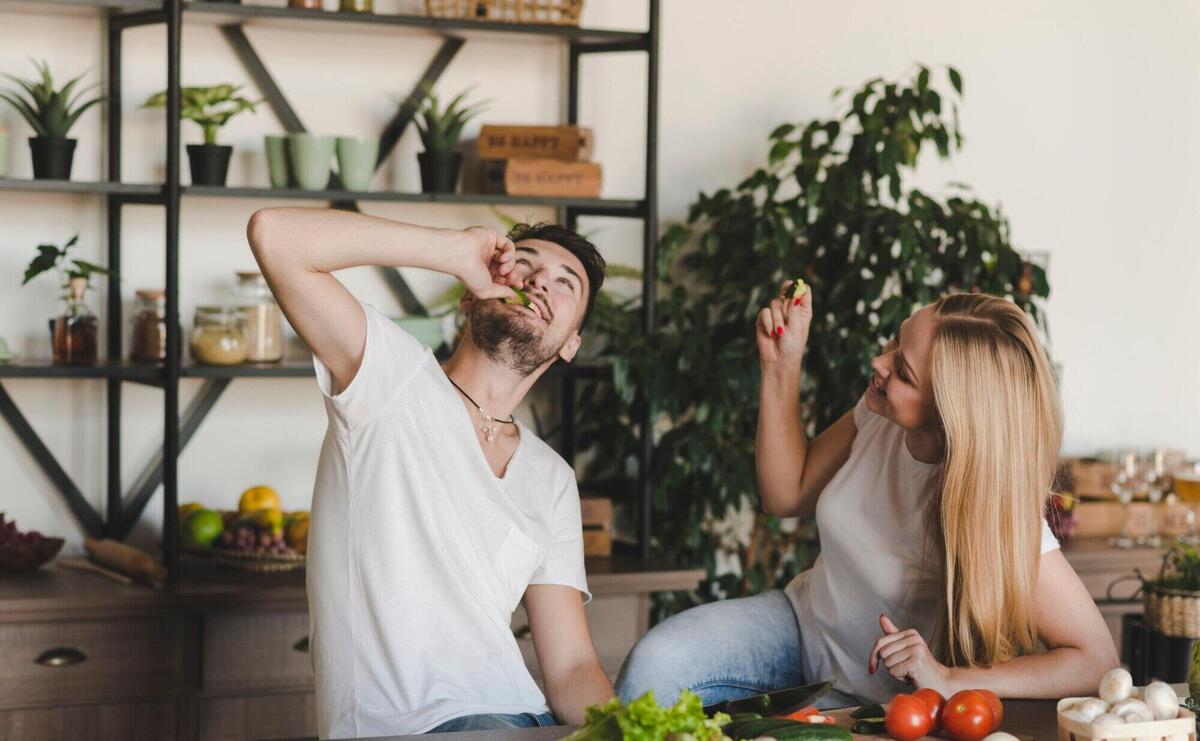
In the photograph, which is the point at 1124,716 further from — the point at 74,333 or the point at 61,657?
the point at 74,333

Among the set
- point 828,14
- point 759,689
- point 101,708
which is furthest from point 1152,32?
point 101,708

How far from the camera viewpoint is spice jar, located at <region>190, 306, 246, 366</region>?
3326 millimetres

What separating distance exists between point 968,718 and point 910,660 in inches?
7.7

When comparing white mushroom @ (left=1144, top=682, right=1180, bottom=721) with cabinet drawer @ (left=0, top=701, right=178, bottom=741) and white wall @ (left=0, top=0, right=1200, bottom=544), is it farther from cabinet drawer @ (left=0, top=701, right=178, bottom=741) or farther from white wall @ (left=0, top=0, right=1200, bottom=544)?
white wall @ (left=0, top=0, right=1200, bottom=544)

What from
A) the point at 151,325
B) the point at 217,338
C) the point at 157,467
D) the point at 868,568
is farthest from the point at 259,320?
the point at 868,568

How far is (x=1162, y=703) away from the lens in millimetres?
1714

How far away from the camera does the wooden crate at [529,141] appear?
11.6 ft

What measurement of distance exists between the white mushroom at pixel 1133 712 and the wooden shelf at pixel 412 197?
206 centimetres

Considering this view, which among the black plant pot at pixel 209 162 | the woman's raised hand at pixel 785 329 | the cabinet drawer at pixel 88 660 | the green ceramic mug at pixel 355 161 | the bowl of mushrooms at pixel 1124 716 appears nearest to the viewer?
the bowl of mushrooms at pixel 1124 716

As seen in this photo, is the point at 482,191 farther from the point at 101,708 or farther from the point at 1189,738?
the point at 1189,738

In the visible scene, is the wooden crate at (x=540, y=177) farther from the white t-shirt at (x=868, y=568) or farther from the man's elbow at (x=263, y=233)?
the man's elbow at (x=263, y=233)

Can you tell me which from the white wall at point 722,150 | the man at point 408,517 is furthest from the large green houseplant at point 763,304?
the man at point 408,517

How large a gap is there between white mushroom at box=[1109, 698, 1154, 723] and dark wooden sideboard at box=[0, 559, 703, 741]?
194 cm

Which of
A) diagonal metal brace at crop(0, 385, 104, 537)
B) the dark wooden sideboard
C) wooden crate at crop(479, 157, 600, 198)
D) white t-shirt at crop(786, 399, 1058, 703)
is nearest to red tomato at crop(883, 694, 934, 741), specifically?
white t-shirt at crop(786, 399, 1058, 703)
